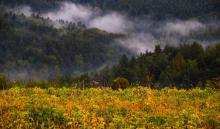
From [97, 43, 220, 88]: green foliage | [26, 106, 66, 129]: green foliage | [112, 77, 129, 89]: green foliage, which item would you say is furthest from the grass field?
[97, 43, 220, 88]: green foliage

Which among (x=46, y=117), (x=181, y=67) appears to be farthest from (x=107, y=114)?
(x=181, y=67)

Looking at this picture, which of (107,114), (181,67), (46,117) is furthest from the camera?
(181,67)

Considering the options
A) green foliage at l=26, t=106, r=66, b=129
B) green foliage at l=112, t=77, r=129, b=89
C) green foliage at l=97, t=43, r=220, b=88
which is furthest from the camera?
green foliage at l=97, t=43, r=220, b=88

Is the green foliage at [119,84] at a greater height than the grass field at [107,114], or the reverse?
the green foliage at [119,84]

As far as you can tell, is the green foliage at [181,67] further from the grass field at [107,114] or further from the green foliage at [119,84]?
the grass field at [107,114]

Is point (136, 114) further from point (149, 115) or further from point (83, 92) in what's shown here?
point (83, 92)

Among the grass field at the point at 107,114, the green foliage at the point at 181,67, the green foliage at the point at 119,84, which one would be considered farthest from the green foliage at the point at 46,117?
the green foliage at the point at 181,67

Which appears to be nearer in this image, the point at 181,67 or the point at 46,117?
the point at 46,117

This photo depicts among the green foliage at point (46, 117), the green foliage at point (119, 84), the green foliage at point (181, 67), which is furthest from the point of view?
the green foliage at point (181, 67)

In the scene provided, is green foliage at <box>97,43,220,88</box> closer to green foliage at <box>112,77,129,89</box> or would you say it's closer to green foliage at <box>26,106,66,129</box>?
green foliage at <box>112,77,129,89</box>

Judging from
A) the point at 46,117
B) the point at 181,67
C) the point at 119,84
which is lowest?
the point at 46,117

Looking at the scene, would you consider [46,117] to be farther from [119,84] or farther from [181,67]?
[181,67]

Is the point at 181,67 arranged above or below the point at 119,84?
above

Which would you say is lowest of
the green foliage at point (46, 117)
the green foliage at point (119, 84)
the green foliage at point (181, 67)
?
the green foliage at point (46, 117)
